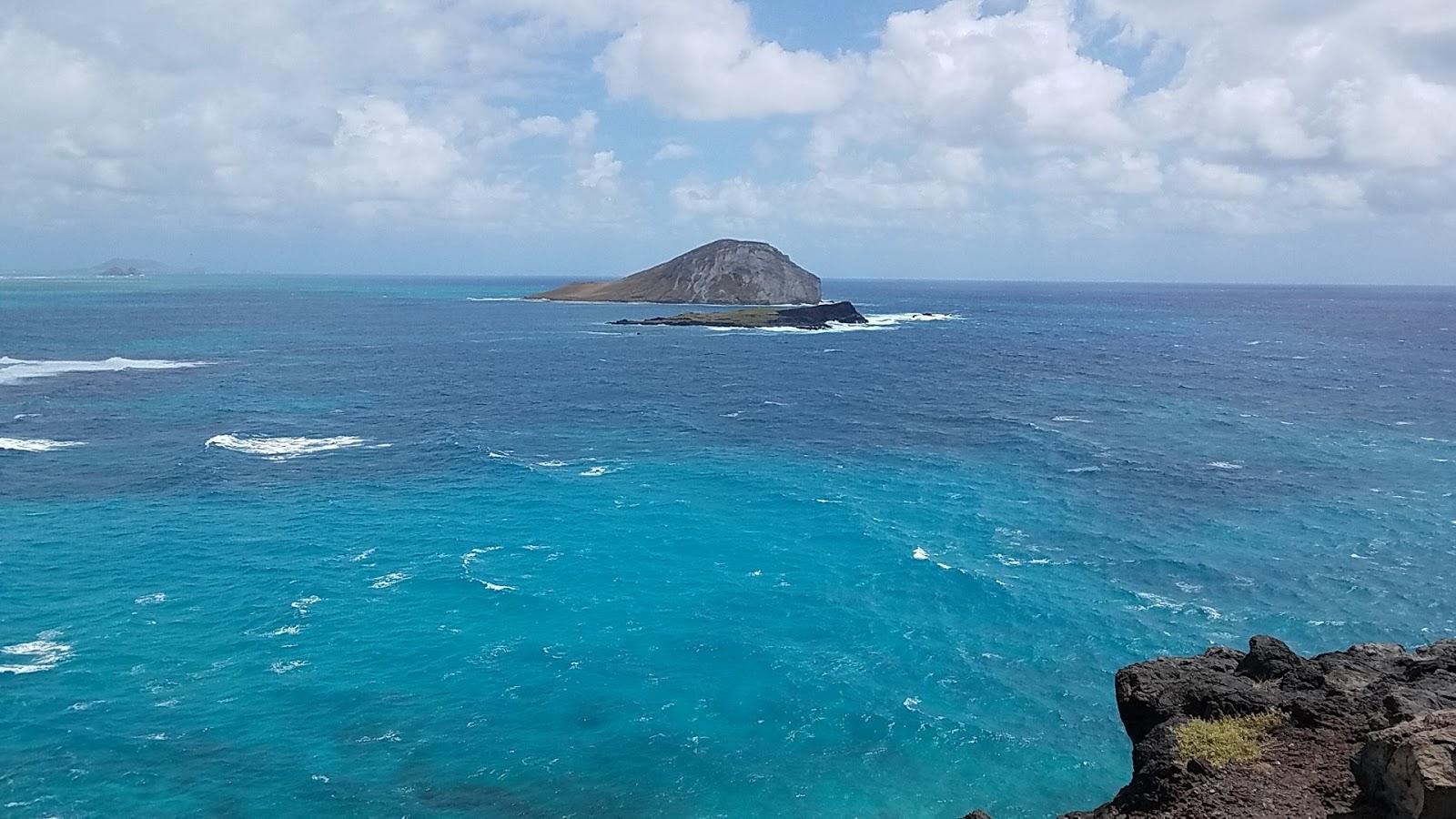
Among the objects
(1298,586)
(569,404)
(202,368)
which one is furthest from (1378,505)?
(202,368)

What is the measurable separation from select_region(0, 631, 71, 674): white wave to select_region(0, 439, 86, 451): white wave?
124 feet

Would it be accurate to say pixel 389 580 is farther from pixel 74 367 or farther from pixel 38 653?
pixel 74 367

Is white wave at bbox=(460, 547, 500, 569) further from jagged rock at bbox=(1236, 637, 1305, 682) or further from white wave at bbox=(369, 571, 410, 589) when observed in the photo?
jagged rock at bbox=(1236, 637, 1305, 682)

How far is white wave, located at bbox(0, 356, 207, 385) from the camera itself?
4070 inches

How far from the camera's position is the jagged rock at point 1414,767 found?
15.8m

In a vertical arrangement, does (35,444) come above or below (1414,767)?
below

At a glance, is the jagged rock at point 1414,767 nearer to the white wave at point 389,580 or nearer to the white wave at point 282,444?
the white wave at point 389,580

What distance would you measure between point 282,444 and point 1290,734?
6875 cm

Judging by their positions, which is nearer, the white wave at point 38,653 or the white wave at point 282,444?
the white wave at point 38,653

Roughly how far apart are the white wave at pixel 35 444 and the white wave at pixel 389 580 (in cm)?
4021

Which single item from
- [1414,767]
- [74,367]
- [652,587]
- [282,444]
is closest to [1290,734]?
[1414,767]

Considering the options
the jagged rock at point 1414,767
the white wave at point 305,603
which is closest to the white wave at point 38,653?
the white wave at point 305,603

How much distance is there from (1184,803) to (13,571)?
4966cm

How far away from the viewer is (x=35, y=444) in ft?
223
